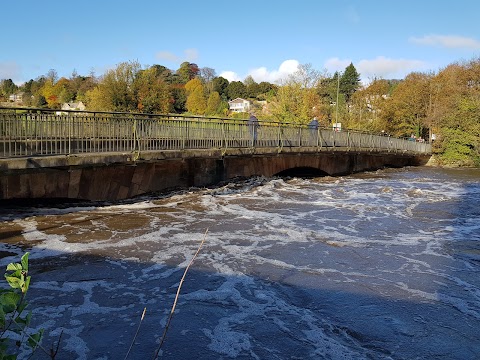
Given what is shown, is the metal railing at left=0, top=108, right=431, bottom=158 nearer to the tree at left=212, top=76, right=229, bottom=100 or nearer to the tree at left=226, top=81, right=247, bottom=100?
the tree at left=212, top=76, right=229, bottom=100

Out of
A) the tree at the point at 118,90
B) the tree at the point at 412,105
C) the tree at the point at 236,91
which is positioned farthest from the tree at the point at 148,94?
the tree at the point at 236,91

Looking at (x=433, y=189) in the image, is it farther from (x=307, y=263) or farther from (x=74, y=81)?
(x=74, y=81)

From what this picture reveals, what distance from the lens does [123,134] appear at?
47.8ft

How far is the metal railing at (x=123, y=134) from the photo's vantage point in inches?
468

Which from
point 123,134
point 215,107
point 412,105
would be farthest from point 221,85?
point 123,134

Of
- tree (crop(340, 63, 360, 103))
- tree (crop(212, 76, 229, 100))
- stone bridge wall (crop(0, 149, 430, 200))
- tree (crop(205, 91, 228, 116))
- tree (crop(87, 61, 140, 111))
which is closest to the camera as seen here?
stone bridge wall (crop(0, 149, 430, 200))

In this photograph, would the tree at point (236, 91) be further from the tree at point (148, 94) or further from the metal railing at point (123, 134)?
the metal railing at point (123, 134)

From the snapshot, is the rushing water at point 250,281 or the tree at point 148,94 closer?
the rushing water at point 250,281

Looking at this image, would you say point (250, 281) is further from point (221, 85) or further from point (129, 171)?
point (221, 85)

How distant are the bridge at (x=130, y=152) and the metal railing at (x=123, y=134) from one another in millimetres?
27

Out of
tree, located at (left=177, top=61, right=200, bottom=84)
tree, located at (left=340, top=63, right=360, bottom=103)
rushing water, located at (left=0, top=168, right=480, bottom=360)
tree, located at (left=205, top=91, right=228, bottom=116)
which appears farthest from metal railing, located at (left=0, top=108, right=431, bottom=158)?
tree, located at (left=177, top=61, right=200, bottom=84)

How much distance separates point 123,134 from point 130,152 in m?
0.92

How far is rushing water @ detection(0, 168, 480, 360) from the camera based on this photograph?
5.60m

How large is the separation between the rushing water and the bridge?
1.03 m
